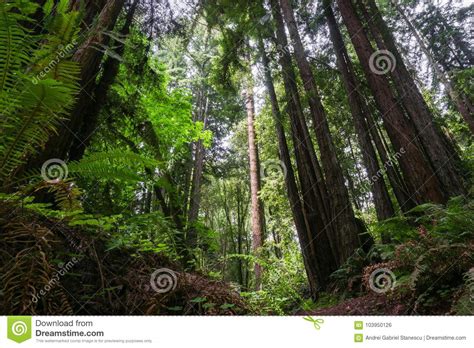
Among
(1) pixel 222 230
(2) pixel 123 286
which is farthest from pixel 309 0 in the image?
(1) pixel 222 230

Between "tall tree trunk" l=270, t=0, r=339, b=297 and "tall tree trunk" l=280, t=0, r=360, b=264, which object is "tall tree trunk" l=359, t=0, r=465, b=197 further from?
"tall tree trunk" l=270, t=0, r=339, b=297

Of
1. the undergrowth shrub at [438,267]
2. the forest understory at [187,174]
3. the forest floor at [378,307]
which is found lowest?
the forest floor at [378,307]

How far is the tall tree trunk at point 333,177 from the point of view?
5.13 metres

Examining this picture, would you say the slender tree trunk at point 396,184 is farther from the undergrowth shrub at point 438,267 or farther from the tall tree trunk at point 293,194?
the undergrowth shrub at point 438,267

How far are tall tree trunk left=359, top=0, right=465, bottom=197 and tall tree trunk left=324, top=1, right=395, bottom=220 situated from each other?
30.8 inches

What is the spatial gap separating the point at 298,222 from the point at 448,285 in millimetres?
4268

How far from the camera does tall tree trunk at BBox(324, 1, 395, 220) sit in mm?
5641

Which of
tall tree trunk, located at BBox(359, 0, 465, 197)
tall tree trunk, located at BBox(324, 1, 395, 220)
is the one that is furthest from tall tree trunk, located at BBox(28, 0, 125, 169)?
tall tree trunk, located at BBox(359, 0, 465, 197)
